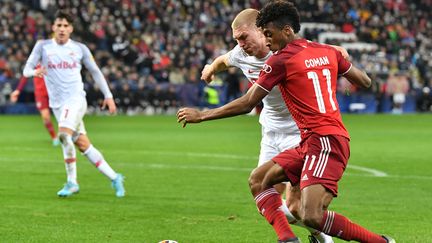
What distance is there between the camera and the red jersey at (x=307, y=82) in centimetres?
812

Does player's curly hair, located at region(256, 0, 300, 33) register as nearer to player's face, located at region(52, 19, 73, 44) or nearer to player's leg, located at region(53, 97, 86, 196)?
player's leg, located at region(53, 97, 86, 196)

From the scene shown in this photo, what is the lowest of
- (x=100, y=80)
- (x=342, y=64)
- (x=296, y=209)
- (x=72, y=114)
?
(x=72, y=114)

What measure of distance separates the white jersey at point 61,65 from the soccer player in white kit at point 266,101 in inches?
191

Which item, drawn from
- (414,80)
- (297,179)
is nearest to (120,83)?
(414,80)

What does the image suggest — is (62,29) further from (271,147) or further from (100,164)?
(271,147)

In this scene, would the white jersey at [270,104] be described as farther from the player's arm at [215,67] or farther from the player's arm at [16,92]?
the player's arm at [16,92]

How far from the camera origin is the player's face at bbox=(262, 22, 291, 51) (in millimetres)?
8234

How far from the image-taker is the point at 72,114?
46.5 feet

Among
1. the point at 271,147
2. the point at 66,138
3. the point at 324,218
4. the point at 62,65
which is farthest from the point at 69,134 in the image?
the point at 324,218

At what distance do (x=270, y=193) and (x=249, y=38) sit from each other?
1.58 meters

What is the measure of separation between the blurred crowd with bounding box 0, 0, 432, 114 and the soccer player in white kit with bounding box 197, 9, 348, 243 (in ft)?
99.6

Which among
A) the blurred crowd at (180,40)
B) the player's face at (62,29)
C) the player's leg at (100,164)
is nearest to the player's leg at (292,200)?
the player's leg at (100,164)

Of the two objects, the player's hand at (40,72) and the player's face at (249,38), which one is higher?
the player's face at (249,38)

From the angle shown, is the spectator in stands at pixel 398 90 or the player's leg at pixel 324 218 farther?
the spectator in stands at pixel 398 90
